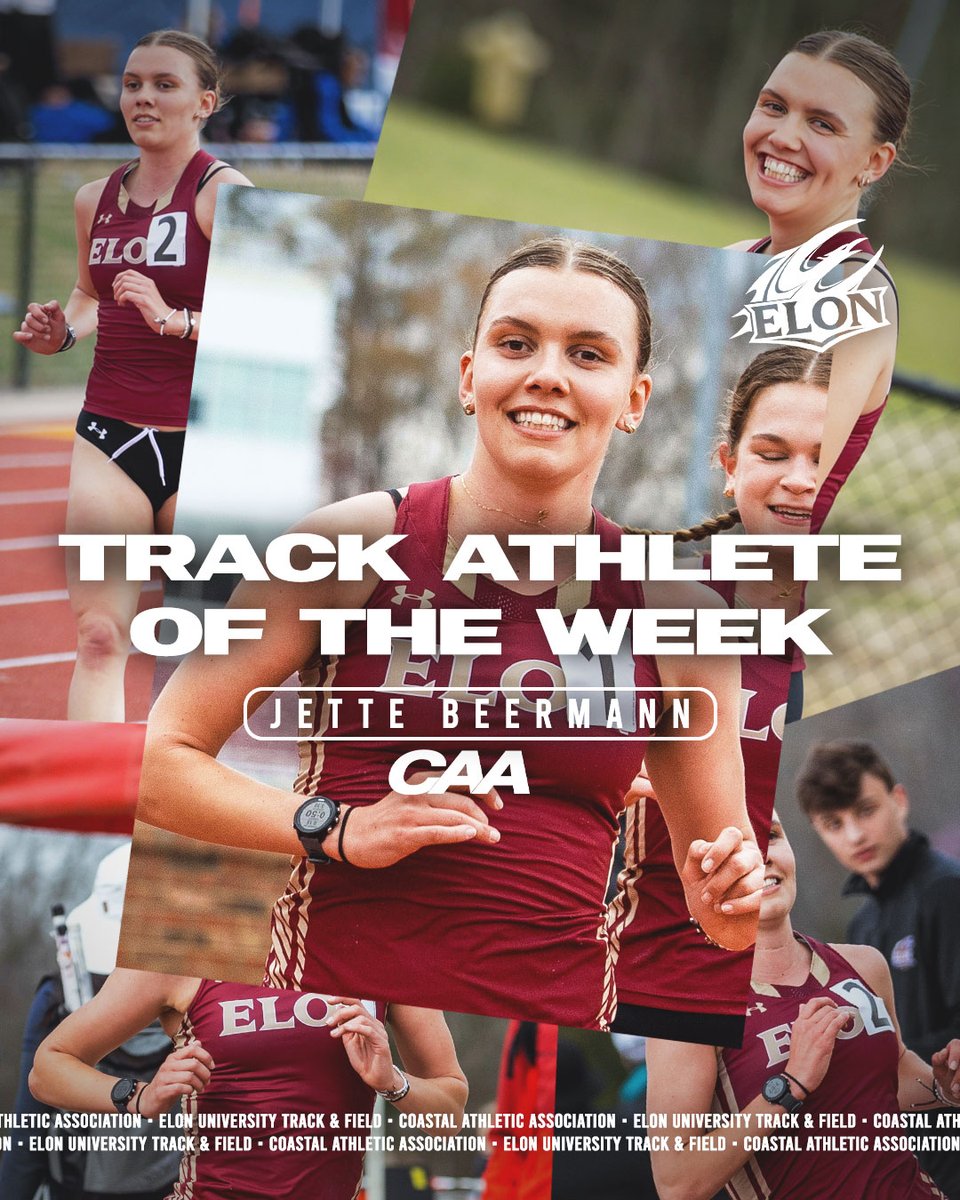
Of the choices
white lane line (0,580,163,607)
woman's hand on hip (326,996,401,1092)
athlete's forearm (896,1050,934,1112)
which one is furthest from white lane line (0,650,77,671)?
athlete's forearm (896,1050,934,1112)

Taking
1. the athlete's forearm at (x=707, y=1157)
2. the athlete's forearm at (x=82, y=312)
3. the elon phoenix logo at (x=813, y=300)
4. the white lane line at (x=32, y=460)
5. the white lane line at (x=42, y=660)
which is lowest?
the athlete's forearm at (x=707, y=1157)

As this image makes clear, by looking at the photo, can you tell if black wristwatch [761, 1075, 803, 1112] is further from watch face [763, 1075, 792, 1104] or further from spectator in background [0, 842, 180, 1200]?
spectator in background [0, 842, 180, 1200]

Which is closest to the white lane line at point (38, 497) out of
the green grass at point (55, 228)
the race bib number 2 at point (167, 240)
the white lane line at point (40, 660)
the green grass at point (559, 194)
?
the white lane line at point (40, 660)

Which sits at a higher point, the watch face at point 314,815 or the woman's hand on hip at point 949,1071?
the watch face at point 314,815

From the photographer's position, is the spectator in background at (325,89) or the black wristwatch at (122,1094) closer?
the black wristwatch at (122,1094)

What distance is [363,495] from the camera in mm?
2365

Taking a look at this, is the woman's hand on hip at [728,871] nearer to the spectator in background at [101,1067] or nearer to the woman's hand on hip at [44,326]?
the spectator in background at [101,1067]

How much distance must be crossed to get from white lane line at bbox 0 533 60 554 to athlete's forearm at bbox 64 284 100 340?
413mm

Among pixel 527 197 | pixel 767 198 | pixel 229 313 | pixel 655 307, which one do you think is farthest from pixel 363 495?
pixel 527 197

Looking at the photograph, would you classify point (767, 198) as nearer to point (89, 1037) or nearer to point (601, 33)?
point (89, 1037)

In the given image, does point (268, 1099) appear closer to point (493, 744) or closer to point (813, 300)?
point (493, 744)

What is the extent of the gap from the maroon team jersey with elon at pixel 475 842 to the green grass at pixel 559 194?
5808mm

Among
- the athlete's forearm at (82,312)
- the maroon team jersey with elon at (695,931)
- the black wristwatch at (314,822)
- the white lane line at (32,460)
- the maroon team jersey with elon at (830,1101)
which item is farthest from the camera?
the white lane line at (32,460)

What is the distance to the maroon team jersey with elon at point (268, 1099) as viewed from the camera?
2414 millimetres
